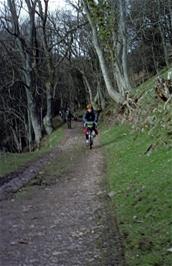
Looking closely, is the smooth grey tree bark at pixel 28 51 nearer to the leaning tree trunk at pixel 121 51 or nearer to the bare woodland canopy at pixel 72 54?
the bare woodland canopy at pixel 72 54

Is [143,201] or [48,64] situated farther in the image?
[48,64]

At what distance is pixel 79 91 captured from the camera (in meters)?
71.2

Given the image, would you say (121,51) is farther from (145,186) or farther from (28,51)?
(145,186)

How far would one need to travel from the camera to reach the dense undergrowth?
28.4 feet

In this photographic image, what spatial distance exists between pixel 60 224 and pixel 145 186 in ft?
8.98

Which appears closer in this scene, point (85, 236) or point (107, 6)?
point (85, 236)

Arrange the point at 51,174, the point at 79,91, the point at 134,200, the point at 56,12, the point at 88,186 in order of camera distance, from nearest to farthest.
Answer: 1. the point at 134,200
2. the point at 88,186
3. the point at 51,174
4. the point at 56,12
5. the point at 79,91

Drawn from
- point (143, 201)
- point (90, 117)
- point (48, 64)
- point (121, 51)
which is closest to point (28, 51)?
point (48, 64)

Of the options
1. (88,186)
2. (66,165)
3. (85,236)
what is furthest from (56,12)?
(85,236)

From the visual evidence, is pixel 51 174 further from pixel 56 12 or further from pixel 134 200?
pixel 56 12

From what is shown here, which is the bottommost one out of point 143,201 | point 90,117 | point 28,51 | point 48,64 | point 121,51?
point 143,201

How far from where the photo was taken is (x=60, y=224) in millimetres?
11031

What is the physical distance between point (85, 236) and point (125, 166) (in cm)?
711

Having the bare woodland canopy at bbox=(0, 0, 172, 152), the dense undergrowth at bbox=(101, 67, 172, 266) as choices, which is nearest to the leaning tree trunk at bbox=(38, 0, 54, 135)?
the bare woodland canopy at bbox=(0, 0, 172, 152)
